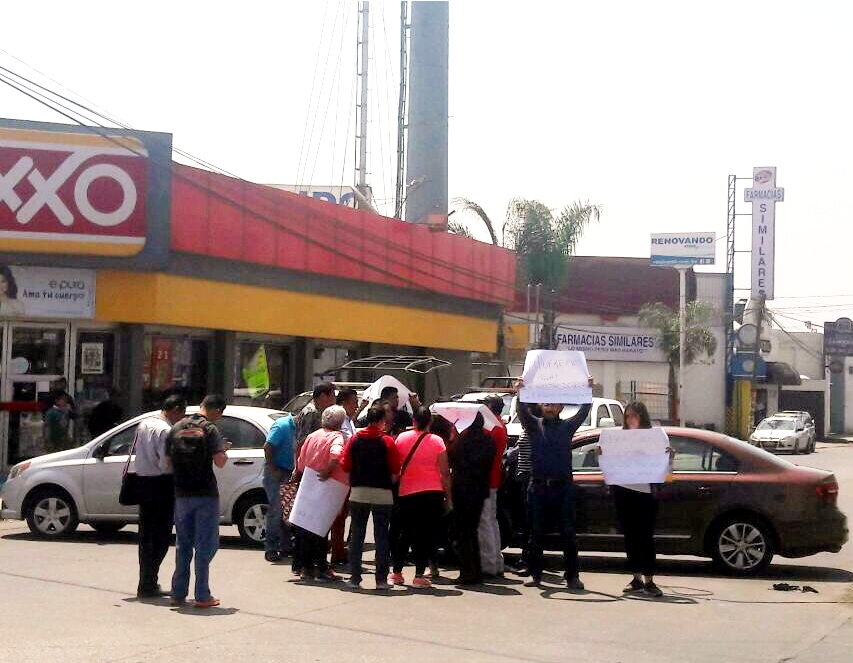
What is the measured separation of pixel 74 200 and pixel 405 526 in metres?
12.7

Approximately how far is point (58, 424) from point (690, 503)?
1168cm

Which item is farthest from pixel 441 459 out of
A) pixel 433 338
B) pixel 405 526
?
pixel 433 338

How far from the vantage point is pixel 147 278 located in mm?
22156

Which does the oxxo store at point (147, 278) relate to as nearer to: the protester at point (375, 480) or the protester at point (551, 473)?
the protester at point (375, 480)

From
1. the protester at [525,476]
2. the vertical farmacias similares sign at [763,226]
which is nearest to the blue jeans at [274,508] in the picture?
the protester at [525,476]

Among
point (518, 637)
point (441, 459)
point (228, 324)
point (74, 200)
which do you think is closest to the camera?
point (518, 637)

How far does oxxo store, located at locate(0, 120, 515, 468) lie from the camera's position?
21.5 metres

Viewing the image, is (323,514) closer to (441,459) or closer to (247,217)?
(441,459)

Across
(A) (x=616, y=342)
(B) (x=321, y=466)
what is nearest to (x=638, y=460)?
(B) (x=321, y=466)

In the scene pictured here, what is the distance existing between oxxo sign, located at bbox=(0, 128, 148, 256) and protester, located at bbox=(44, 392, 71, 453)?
299cm

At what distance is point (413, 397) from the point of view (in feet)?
50.1

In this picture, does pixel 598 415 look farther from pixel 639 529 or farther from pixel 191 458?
pixel 191 458

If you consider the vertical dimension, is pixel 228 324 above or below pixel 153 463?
above

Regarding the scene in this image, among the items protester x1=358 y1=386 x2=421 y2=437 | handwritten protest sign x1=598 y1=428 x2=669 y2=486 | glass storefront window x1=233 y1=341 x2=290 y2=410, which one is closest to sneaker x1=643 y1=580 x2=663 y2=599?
handwritten protest sign x1=598 y1=428 x2=669 y2=486
